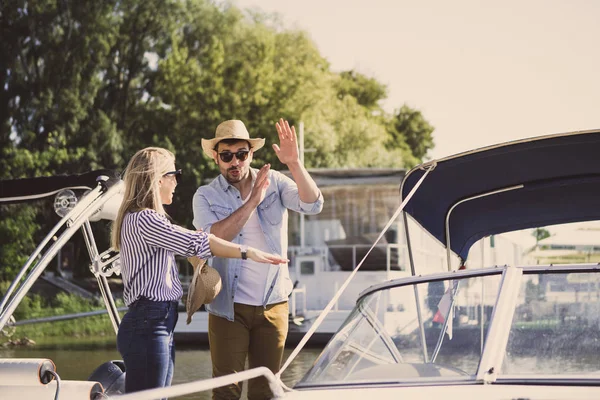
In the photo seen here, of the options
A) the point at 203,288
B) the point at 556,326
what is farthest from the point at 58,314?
the point at 556,326

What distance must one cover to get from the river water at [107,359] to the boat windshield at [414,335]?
948 cm

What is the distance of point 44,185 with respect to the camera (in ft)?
22.3

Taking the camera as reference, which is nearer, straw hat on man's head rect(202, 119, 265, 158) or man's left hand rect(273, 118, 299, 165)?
man's left hand rect(273, 118, 299, 165)

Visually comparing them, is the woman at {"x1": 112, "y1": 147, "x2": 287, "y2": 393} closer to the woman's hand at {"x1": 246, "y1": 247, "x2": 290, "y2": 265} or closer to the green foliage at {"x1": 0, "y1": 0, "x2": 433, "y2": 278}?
the woman's hand at {"x1": 246, "y1": 247, "x2": 290, "y2": 265}

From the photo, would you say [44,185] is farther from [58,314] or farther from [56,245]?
[58,314]

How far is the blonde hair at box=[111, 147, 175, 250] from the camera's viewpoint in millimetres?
4605

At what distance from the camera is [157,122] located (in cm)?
3441

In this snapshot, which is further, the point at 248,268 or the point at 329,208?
the point at 329,208

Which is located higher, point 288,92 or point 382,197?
point 288,92

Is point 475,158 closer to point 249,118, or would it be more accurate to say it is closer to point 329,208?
point 329,208

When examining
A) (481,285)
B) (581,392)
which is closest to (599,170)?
(481,285)

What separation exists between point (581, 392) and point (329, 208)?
22.5m

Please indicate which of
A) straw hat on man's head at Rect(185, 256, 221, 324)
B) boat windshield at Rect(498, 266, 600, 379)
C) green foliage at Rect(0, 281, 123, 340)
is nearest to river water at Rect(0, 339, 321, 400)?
green foliage at Rect(0, 281, 123, 340)

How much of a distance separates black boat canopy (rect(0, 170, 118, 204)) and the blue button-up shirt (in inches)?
55.5
